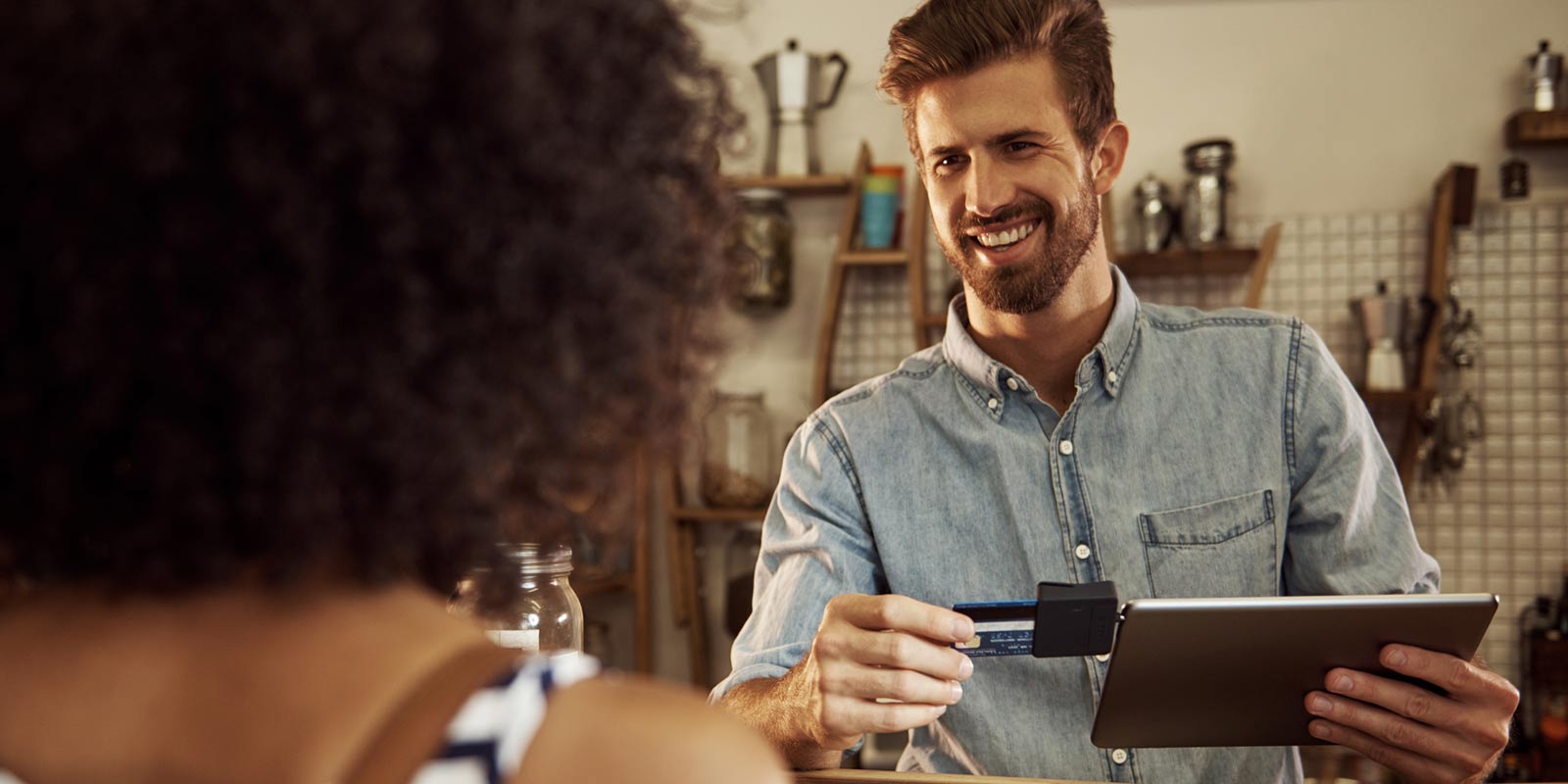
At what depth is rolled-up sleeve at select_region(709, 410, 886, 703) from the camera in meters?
1.49

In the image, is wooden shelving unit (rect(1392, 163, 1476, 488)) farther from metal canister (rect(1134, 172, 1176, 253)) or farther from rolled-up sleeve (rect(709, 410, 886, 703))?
rolled-up sleeve (rect(709, 410, 886, 703))

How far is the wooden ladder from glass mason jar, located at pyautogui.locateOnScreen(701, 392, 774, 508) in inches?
8.5

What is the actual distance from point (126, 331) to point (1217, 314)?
148 centimetres

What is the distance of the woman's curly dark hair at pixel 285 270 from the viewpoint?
1.49 ft

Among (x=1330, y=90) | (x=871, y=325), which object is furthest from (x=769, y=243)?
(x=1330, y=90)

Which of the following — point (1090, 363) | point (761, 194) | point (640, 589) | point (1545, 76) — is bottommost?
point (640, 589)

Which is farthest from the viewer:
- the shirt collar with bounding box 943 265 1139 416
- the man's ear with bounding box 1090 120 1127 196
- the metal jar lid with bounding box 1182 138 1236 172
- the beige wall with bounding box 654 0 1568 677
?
the beige wall with bounding box 654 0 1568 677

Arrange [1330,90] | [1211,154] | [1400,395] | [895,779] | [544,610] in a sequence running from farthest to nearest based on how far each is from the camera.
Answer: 1. [1330,90]
2. [1211,154]
3. [1400,395]
4. [544,610]
5. [895,779]

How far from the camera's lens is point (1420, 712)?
1.16m

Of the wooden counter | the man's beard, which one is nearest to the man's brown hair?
the man's beard

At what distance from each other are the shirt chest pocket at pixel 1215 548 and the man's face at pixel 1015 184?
35 centimetres

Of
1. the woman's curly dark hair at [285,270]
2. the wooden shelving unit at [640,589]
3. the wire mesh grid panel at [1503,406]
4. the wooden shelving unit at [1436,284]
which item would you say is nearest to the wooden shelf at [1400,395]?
the wooden shelving unit at [1436,284]

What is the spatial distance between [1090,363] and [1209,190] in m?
1.99

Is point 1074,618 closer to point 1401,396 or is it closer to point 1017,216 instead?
point 1017,216
